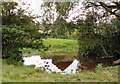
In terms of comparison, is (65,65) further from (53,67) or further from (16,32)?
(16,32)

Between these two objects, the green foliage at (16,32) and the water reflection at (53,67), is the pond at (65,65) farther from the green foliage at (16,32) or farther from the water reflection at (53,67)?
the green foliage at (16,32)

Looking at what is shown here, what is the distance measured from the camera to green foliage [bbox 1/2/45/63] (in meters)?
7.88

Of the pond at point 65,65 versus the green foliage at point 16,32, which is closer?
the green foliage at point 16,32

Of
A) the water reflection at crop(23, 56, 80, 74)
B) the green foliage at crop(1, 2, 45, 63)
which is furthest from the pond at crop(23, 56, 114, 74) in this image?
the green foliage at crop(1, 2, 45, 63)

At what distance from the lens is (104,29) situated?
39.0ft

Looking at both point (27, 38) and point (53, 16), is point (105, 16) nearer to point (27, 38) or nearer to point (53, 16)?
point (53, 16)

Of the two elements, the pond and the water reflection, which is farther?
the pond

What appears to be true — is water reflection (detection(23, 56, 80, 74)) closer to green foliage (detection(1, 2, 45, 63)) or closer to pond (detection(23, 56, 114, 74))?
pond (detection(23, 56, 114, 74))

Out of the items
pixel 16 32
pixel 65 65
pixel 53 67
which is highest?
pixel 16 32

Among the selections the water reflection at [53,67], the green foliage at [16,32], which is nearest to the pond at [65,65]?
the water reflection at [53,67]

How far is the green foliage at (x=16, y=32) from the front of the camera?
7875 mm

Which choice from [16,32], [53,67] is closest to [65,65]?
[53,67]

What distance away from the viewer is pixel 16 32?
773 cm

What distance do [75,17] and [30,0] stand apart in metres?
2.30
